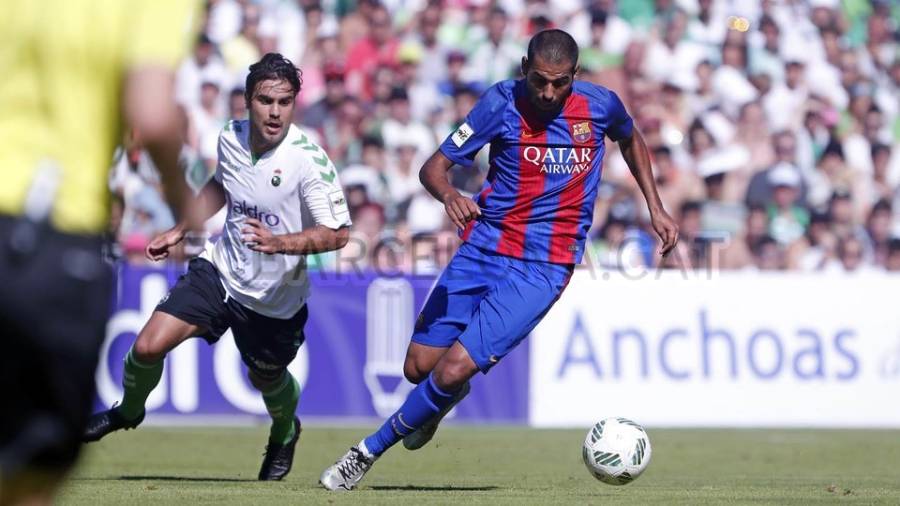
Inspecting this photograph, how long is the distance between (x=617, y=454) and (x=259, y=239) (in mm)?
2360

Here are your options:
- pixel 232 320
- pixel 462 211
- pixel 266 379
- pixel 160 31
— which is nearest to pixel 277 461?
pixel 266 379

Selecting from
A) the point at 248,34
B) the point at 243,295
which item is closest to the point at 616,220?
the point at 248,34

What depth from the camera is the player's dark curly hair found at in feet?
29.6

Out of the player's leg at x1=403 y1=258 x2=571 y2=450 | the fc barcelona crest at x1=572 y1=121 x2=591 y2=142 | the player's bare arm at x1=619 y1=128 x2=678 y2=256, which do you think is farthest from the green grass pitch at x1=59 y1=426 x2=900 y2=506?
the fc barcelona crest at x1=572 y1=121 x2=591 y2=142

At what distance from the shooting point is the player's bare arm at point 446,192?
788cm

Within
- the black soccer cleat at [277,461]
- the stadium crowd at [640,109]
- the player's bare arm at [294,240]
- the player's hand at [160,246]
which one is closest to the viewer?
the player's bare arm at [294,240]

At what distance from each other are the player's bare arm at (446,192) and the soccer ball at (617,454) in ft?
5.15

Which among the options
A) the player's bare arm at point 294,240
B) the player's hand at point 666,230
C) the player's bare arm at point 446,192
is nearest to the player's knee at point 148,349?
the player's bare arm at point 294,240

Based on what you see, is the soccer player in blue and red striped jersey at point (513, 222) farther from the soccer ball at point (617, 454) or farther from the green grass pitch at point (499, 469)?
the soccer ball at point (617, 454)

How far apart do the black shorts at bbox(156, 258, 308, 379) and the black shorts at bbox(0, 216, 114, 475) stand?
5.42 meters

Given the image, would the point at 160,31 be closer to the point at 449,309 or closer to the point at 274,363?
the point at 449,309

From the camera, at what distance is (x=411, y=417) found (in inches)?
334

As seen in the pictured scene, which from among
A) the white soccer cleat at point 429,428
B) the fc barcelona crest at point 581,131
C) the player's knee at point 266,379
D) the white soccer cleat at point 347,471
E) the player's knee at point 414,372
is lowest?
the white soccer cleat at point 347,471

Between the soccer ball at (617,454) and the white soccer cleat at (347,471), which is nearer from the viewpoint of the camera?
the white soccer cleat at (347,471)
